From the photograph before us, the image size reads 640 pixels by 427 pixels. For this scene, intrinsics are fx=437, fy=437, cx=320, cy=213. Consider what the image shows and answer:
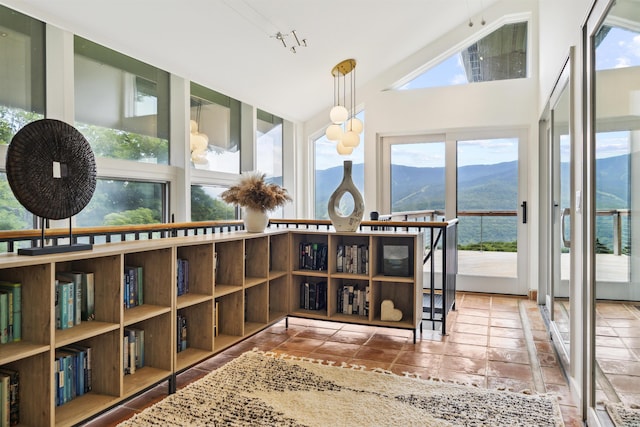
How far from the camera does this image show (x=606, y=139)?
5.57ft

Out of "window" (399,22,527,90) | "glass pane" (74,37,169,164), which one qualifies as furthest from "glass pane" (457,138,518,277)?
"glass pane" (74,37,169,164)

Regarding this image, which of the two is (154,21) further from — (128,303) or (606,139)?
(606,139)

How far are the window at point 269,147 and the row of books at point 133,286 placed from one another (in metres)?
2.77

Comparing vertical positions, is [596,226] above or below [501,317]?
above

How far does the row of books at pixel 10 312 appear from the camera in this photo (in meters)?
1.74

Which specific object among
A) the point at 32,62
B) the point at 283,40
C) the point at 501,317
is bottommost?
the point at 501,317

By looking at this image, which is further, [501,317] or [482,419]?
[501,317]

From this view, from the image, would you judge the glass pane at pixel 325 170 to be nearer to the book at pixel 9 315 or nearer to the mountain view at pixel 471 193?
the mountain view at pixel 471 193

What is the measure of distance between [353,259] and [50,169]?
2.28m

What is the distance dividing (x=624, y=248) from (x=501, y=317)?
2798 millimetres

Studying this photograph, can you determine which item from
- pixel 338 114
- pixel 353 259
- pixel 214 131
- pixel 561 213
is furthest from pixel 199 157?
pixel 561 213

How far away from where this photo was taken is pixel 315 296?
3.71 metres

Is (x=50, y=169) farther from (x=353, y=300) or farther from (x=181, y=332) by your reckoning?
(x=353, y=300)

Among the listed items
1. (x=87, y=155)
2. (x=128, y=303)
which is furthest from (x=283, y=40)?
(x=128, y=303)
